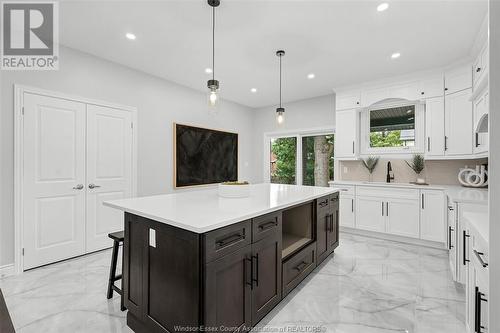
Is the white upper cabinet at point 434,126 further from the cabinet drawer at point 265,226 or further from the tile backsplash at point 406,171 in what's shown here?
the cabinet drawer at point 265,226

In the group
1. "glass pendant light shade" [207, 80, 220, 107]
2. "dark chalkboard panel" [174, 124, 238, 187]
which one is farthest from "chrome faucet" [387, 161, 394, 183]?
"glass pendant light shade" [207, 80, 220, 107]

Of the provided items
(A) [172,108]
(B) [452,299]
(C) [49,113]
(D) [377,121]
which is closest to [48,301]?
(C) [49,113]

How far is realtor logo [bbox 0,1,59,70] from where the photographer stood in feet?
7.49

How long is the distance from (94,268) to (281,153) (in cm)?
446

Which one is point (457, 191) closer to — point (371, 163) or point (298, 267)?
point (371, 163)

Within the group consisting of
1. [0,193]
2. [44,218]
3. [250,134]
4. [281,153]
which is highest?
[250,134]

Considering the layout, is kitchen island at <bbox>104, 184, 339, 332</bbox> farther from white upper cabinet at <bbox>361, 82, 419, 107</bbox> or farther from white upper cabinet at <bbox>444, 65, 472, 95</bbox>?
white upper cabinet at <bbox>444, 65, 472, 95</bbox>

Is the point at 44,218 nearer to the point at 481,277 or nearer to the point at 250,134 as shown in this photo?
the point at 481,277

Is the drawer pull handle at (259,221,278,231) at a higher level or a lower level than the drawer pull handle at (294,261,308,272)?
higher

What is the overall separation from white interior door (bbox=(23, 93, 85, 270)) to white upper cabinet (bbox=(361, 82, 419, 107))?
177 inches

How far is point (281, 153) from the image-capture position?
6.02 metres

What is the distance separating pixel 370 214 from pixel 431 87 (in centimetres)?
221

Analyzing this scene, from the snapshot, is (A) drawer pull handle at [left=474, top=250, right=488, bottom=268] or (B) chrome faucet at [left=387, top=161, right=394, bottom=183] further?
(B) chrome faucet at [left=387, top=161, right=394, bottom=183]

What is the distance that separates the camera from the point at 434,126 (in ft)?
11.9
